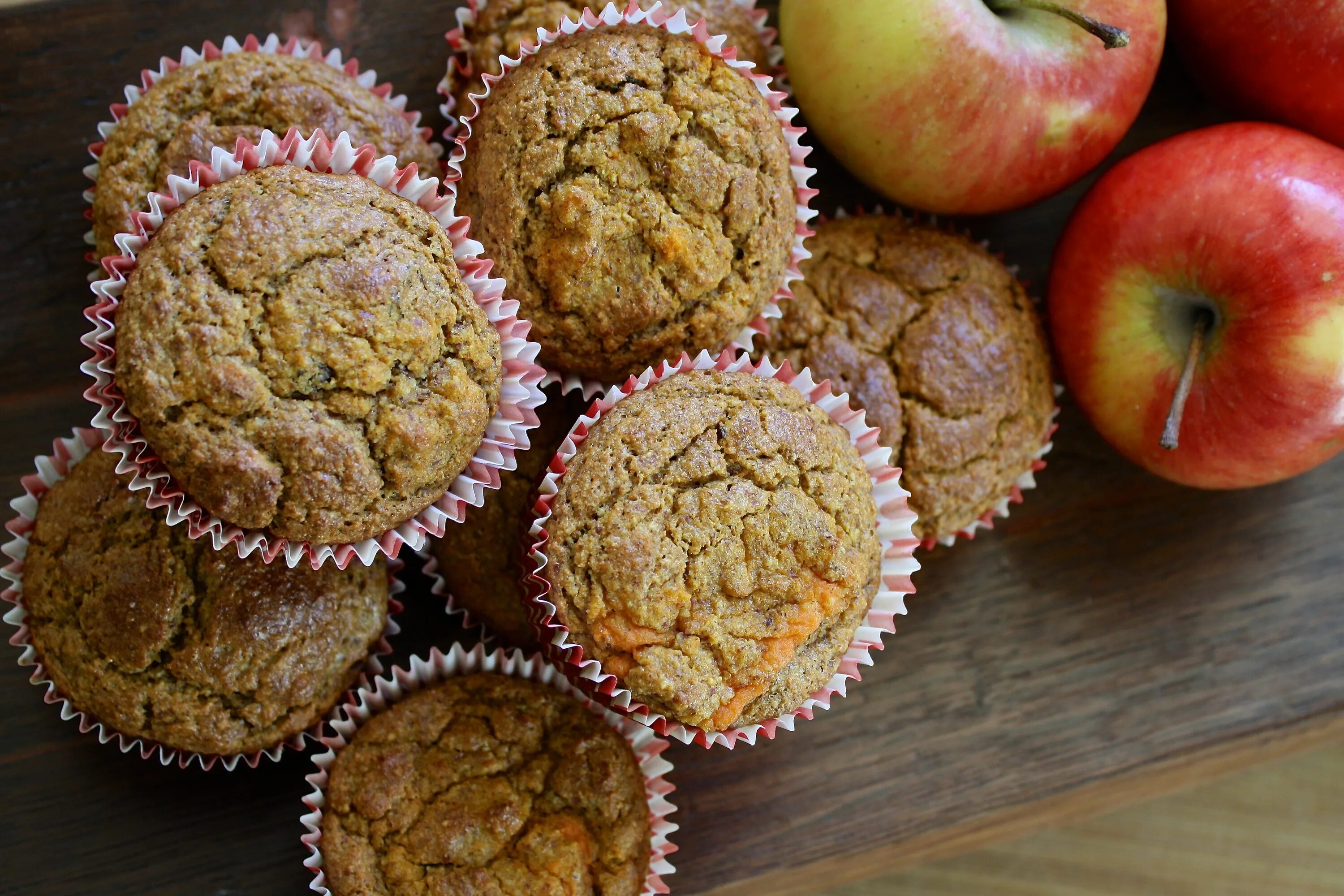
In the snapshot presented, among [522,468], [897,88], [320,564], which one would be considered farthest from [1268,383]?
[320,564]

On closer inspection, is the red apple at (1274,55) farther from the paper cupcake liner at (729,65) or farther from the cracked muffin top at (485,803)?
the cracked muffin top at (485,803)

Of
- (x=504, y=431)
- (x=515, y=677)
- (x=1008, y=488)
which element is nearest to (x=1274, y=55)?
(x=1008, y=488)

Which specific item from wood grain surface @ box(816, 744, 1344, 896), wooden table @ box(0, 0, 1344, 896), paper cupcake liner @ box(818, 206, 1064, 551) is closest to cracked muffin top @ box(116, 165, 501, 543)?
wooden table @ box(0, 0, 1344, 896)

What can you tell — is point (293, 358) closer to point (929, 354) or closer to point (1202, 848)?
point (929, 354)

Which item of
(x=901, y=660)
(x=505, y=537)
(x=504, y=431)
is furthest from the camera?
(x=901, y=660)

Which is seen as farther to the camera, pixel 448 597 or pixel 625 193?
pixel 448 597

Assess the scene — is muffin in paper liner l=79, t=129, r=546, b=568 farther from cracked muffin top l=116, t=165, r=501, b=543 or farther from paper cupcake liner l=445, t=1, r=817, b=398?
paper cupcake liner l=445, t=1, r=817, b=398

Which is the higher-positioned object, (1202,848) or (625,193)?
(625,193)
